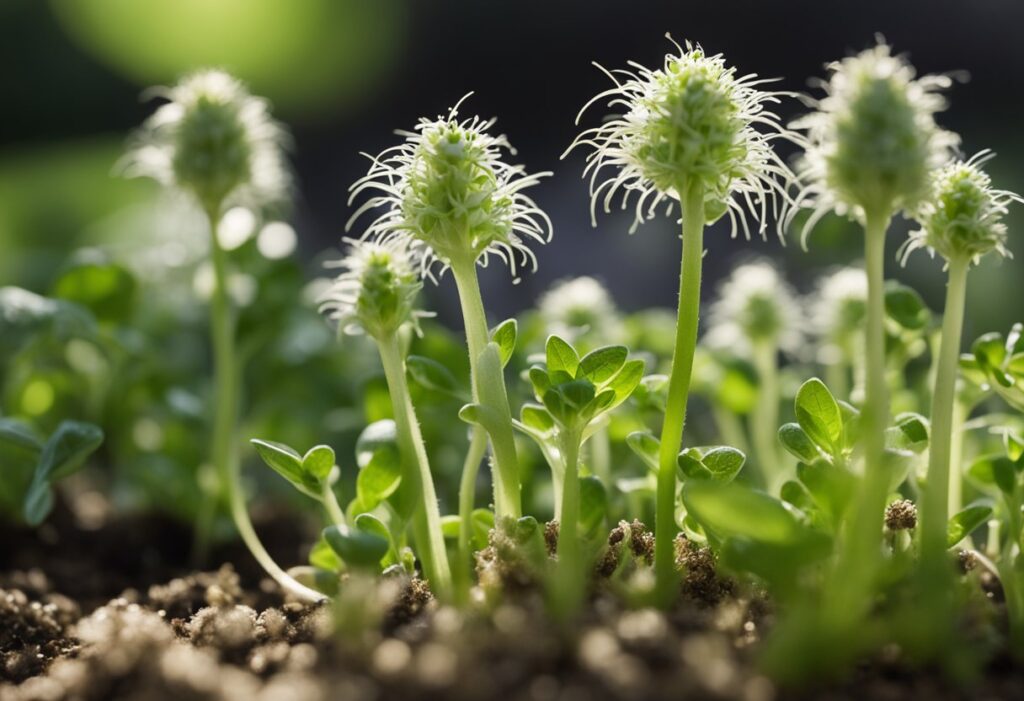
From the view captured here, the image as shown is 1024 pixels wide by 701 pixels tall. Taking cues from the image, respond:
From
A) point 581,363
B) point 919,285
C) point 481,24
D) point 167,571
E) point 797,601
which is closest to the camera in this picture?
point 797,601

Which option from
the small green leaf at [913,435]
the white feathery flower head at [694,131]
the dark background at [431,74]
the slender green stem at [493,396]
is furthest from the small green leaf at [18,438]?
the dark background at [431,74]

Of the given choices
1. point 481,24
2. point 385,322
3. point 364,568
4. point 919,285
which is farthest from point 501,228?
point 481,24

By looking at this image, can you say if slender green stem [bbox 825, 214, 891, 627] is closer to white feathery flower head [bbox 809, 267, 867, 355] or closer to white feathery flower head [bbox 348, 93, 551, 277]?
white feathery flower head [bbox 348, 93, 551, 277]

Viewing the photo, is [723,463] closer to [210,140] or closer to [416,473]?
[416,473]

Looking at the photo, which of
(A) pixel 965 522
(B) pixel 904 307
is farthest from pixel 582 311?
(A) pixel 965 522

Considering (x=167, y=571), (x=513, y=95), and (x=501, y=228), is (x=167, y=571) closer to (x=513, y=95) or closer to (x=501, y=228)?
(x=501, y=228)
